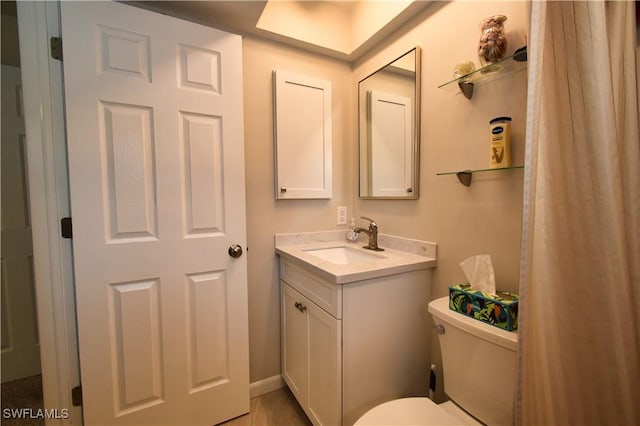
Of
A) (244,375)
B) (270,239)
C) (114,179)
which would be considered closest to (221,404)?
(244,375)

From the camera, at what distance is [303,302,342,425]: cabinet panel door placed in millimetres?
1095

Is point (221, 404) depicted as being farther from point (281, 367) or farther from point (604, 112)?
point (604, 112)

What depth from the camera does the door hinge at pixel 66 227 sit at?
1.11 meters

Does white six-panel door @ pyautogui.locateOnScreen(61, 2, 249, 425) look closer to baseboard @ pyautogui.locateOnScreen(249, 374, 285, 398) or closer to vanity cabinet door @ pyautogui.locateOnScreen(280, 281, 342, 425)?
baseboard @ pyautogui.locateOnScreen(249, 374, 285, 398)

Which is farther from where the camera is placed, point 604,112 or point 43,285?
point 43,285

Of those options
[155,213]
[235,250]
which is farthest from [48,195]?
[235,250]

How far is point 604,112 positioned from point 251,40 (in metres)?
1.62

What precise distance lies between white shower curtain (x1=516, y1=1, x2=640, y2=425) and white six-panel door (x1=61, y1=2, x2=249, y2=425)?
122 cm

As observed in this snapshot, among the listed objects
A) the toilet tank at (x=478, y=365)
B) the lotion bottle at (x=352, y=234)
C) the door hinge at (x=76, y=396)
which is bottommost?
the door hinge at (x=76, y=396)

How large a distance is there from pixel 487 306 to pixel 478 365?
0.21 metres

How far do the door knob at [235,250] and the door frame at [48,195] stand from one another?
0.65m

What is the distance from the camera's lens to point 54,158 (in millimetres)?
1092

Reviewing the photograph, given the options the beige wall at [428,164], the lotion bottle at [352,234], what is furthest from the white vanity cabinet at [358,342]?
the lotion bottle at [352,234]

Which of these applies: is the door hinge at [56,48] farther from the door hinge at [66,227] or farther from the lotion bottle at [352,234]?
the lotion bottle at [352,234]
